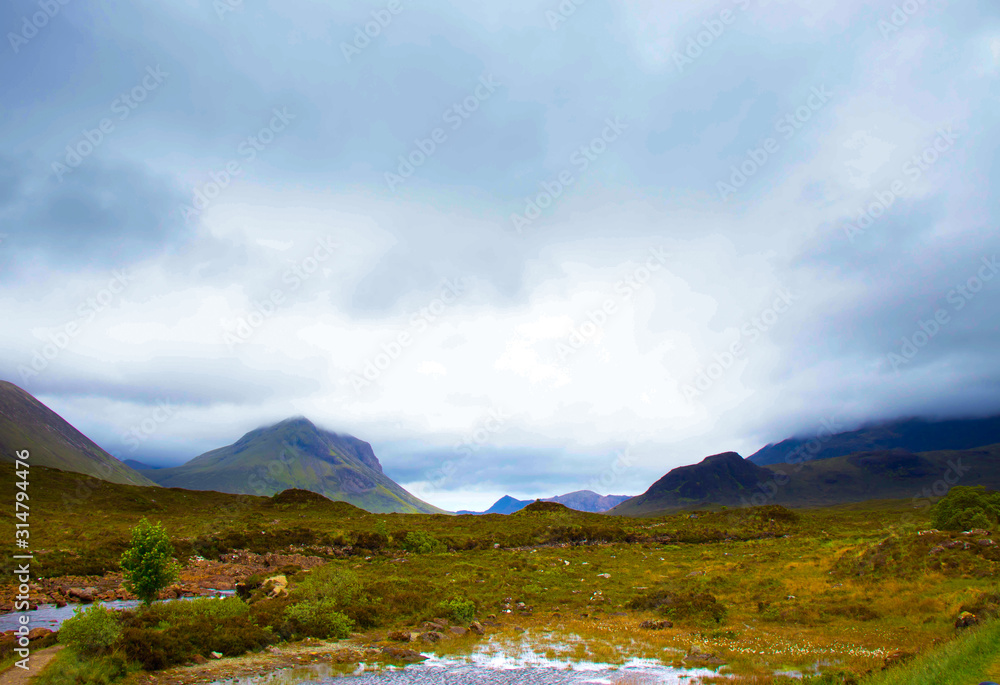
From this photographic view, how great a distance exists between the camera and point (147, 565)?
27.7 m

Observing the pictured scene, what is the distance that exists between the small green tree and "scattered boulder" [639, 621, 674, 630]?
1070 inches

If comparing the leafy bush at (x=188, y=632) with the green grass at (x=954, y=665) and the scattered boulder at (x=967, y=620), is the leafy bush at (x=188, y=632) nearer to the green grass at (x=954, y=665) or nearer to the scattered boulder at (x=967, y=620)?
the green grass at (x=954, y=665)

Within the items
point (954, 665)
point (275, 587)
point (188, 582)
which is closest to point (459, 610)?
point (275, 587)

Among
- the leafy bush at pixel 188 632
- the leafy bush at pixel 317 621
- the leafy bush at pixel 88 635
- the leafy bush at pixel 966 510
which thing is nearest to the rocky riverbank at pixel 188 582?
the leafy bush at pixel 188 632

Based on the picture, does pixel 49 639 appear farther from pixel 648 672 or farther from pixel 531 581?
pixel 531 581

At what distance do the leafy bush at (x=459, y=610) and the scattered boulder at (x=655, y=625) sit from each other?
1068 cm

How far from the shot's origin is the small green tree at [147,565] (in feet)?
90.4

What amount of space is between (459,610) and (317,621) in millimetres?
8758

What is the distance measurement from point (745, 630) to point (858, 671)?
11.3 metres

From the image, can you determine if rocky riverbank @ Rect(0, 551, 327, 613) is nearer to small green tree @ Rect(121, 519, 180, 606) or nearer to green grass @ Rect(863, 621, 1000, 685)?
small green tree @ Rect(121, 519, 180, 606)

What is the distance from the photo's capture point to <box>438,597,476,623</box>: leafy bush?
31656mm

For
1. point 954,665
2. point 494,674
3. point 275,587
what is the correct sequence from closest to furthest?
point 954,665
point 494,674
point 275,587

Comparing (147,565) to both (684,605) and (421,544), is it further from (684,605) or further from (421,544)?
(421,544)

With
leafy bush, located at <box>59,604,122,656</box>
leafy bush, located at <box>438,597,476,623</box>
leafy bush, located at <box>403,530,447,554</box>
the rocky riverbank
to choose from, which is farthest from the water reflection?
leafy bush, located at <box>403,530,447,554</box>
